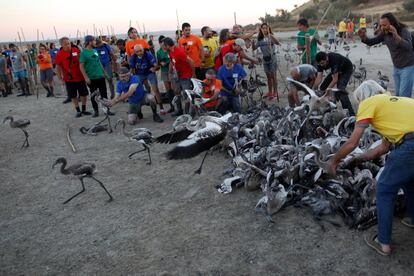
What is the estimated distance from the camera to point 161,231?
15.2 ft

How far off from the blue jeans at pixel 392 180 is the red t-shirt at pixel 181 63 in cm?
657

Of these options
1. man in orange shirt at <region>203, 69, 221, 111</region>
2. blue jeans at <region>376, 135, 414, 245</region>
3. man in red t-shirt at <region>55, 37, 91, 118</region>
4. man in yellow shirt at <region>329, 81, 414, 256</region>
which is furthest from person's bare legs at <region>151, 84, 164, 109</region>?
blue jeans at <region>376, 135, 414, 245</region>

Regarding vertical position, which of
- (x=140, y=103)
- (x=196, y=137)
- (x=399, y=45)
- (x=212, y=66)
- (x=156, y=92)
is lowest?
(x=196, y=137)

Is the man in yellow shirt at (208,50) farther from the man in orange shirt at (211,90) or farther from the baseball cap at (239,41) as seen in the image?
the man in orange shirt at (211,90)

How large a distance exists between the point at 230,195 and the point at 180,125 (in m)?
1.96

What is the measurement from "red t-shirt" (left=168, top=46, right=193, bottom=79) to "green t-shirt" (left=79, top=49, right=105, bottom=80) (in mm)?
2187

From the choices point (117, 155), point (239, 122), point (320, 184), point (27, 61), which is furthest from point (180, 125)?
point (27, 61)

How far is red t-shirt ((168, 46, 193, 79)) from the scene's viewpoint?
30.2 ft

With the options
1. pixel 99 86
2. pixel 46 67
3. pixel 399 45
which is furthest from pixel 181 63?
pixel 46 67

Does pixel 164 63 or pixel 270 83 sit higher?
pixel 164 63

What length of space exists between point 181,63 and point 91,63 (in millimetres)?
2653

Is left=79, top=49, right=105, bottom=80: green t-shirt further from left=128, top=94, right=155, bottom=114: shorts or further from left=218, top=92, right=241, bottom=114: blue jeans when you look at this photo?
left=218, top=92, right=241, bottom=114: blue jeans

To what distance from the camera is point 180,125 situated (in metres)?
6.79

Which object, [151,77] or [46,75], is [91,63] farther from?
[46,75]
